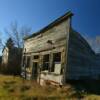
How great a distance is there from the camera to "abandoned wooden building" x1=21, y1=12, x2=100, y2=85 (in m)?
15.1

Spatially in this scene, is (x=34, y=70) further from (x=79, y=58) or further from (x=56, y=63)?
(x=79, y=58)

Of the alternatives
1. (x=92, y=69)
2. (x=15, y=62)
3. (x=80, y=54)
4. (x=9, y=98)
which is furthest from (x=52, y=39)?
(x=15, y=62)

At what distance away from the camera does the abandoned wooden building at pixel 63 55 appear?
593 inches

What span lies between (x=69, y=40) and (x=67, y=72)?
2.26 metres

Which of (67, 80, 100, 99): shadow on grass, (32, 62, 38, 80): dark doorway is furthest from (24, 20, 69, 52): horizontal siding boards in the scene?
(67, 80, 100, 99): shadow on grass

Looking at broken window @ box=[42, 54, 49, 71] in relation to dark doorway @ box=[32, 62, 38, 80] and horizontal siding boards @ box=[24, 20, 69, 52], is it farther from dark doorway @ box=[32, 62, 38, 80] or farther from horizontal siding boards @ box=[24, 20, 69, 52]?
dark doorway @ box=[32, 62, 38, 80]

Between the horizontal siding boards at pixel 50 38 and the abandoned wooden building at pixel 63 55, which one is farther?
the horizontal siding boards at pixel 50 38

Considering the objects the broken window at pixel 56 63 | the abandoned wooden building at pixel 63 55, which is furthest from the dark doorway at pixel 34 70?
the broken window at pixel 56 63

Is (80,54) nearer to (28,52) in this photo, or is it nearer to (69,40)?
(69,40)

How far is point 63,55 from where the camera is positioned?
15180 mm

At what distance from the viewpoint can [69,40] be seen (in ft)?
49.3

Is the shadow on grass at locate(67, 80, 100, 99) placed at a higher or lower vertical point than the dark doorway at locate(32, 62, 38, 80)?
lower

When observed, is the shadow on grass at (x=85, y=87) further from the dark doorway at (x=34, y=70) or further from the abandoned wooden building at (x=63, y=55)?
the dark doorway at (x=34, y=70)

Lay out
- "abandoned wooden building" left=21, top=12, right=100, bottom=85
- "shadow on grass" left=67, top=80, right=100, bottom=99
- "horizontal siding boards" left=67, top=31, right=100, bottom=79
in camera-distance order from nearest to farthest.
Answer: "shadow on grass" left=67, top=80, right=100, bottom=99 → "abandoned wooden building" left=21, top=12, right=100, bottom=85 → "horizontal siding boards" left=67, top=31, right=100, bottom=79
